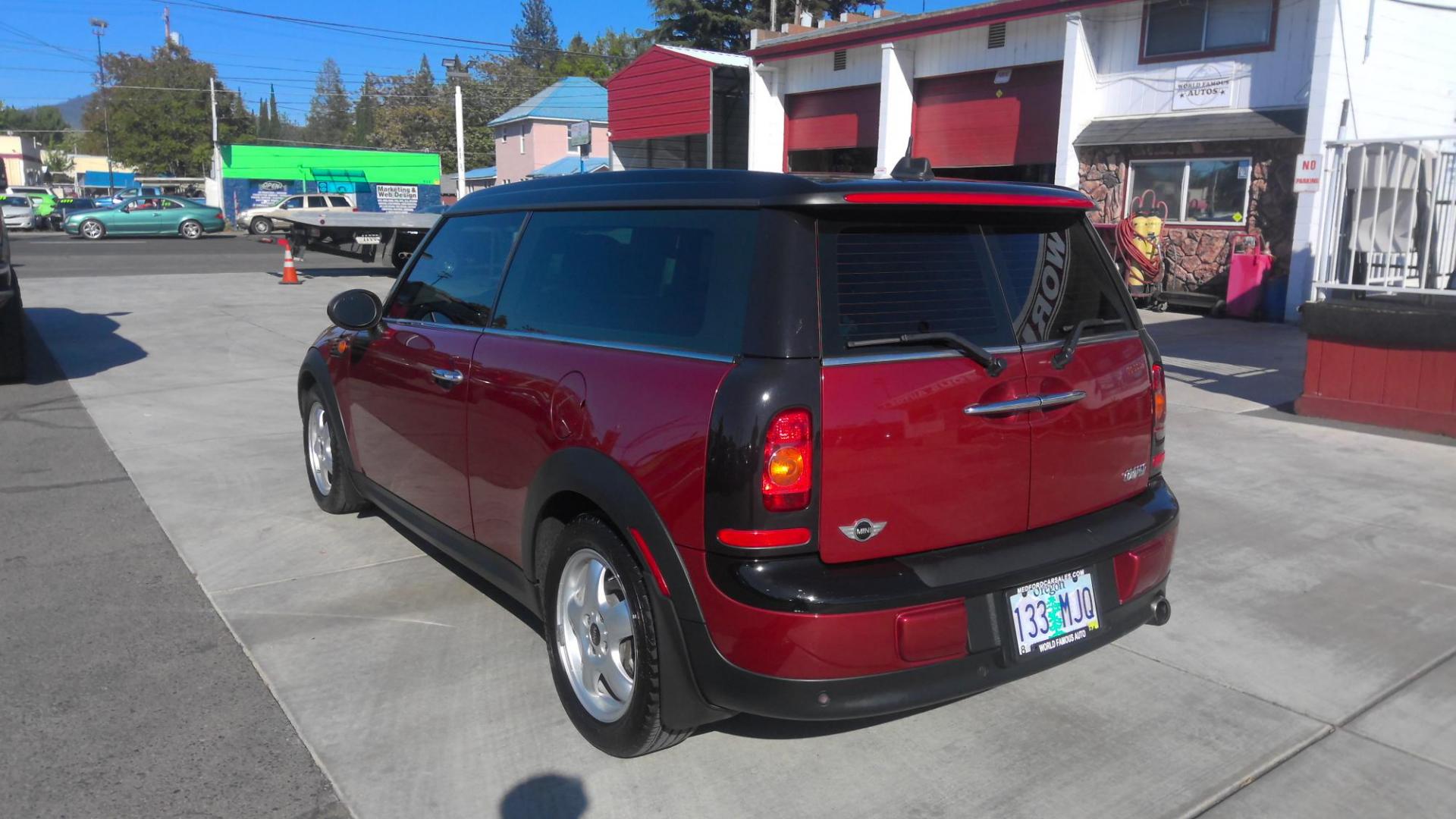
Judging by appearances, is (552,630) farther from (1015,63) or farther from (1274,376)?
(1015,63)

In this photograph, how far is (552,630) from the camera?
3.53 m

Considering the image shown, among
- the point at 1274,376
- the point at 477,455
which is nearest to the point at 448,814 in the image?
the point at 477,455

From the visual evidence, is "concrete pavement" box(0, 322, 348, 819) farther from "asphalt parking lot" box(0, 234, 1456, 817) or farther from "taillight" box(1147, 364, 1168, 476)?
"taillight" box(1147, 364, 1168, 476)

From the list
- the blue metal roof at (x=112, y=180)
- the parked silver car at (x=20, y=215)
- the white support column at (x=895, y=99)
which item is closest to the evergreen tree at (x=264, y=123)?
the blue metal roof at (x=112, y=180)

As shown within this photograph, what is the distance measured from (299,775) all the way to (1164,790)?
2.57 metres

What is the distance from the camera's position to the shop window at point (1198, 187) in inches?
645

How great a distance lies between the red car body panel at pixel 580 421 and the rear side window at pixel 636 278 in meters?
0.09

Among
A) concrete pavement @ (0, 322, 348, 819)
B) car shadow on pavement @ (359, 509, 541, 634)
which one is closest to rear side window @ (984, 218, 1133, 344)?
car shadow on pavement @ (359, 509, 541, 634)

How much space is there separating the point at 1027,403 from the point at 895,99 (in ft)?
63.8

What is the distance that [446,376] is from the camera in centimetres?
411

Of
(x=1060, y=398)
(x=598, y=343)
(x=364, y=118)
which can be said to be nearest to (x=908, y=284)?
(x=1060, y=398)

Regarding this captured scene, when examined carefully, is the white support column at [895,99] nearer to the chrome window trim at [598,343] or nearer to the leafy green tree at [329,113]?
the chrome window trim at [598,343]

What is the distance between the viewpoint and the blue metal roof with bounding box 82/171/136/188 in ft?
233

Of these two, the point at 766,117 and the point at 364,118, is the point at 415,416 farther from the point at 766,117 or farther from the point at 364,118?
the point at 364,118
